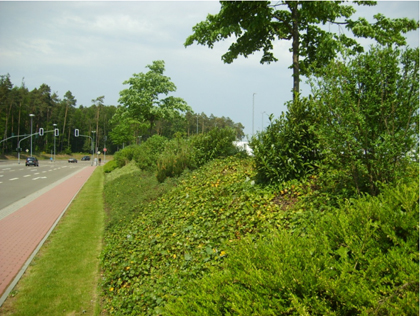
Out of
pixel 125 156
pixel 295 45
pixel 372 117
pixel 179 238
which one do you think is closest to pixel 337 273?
pixel 372 117

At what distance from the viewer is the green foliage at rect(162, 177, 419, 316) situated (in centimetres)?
213

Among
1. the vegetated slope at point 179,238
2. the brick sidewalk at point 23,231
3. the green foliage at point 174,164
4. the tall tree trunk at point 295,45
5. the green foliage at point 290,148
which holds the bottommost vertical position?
the brick sidewalk at point 23,231

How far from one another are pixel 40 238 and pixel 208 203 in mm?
4705

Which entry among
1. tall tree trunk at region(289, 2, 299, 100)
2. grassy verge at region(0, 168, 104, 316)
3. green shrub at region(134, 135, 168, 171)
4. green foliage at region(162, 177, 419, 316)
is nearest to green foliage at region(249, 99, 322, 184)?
green foliage at region(162, 177, 419, 316)

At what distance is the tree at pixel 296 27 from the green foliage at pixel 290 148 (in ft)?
7.18

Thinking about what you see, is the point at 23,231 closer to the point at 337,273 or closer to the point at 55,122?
the point at 337,273

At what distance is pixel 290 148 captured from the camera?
603 cm

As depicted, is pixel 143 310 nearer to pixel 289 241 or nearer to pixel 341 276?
pixel 289 241

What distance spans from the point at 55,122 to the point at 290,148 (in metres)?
96.3

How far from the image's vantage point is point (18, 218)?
10.4 meters

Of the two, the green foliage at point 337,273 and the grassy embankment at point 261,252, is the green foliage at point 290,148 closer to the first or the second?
the grassy embankment at point 261,252

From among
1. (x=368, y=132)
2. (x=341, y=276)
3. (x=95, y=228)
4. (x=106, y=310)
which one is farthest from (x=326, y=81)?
(x=95, y=228)

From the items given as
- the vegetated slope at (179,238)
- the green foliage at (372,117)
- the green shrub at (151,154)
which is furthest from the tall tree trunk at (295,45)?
the green shrub at (151,154)

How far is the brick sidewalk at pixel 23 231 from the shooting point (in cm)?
614
